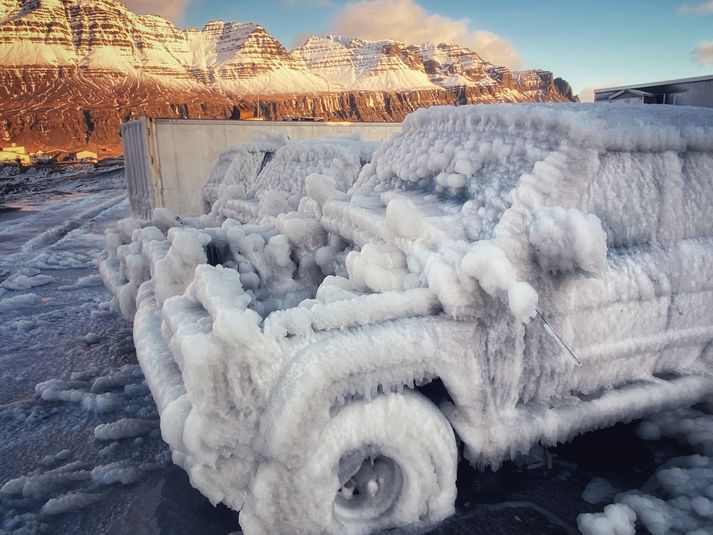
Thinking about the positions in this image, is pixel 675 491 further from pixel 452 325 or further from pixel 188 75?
pixel 188 75

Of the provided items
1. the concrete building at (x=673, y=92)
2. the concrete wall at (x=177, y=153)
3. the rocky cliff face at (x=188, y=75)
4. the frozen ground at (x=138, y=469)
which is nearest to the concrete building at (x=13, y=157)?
the rocky cliff face at (x=188, y=75)

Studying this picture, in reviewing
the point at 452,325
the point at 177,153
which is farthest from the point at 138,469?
the point at 177,153

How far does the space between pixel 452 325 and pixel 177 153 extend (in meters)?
7.45

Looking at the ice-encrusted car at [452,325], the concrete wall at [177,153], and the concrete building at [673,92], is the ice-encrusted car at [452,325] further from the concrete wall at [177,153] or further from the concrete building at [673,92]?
the concrete building at [673,92]

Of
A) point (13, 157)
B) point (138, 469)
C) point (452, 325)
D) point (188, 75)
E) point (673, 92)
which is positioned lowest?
point (138, 469)

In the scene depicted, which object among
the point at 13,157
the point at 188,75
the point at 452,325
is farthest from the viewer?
the point at 188,75

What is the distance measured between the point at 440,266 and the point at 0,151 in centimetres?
4291

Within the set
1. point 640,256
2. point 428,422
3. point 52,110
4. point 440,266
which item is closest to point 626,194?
point 640,256

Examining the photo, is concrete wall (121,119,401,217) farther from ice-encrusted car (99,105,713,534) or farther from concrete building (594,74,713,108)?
concrete building (594,74,713,108)

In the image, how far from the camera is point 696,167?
231 cm

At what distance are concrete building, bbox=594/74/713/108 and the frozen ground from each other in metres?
7.41

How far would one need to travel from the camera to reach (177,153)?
319 inches

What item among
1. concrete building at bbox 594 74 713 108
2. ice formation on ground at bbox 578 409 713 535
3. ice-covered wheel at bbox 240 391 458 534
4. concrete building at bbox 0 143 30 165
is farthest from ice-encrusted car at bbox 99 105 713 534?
concrete building at bbox 0 143 30 165

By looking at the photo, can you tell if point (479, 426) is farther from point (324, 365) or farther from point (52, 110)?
point (52, 110)
